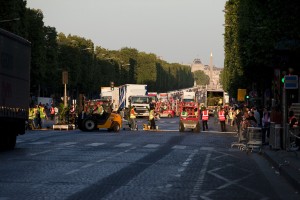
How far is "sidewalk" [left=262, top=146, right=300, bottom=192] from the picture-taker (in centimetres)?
1848

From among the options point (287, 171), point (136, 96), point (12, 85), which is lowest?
point (287, 171)

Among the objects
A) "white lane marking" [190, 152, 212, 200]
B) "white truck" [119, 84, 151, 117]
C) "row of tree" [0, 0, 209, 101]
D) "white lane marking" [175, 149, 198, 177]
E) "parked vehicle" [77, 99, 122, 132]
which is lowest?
"white lane marking" [190, 152, 212, 200]

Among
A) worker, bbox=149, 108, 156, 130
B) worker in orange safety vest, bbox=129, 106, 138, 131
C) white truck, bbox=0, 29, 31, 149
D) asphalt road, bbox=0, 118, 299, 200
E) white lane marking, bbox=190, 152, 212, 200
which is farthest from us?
worker, bbox=149, 108, 156, 130

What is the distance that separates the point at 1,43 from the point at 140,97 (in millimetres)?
65054

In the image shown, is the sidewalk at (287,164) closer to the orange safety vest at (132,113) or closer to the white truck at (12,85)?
the white truck at (12,85)

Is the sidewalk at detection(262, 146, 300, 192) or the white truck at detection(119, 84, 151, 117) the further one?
the white truck at detection(119, 84, 151, 117)

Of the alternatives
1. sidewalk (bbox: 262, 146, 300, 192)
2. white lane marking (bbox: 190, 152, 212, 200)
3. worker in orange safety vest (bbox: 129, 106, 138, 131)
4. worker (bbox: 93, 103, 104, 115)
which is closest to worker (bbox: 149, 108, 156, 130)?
worker in orange safety vest (bbox: 129, 106, 138, 131)

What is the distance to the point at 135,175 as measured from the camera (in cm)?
1961

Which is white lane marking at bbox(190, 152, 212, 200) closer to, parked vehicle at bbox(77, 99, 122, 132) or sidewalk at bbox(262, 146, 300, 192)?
sidewalk at bbox(262, 146, 300, 192)

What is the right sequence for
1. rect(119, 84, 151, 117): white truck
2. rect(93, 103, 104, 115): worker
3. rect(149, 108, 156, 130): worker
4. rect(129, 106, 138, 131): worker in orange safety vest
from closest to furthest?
rect(93, 103, 104, 115): worker
rect(129, 106, 138, 131): worker in orange safety vest
rect(149, 108, 156, 130): worker
rect(119, 84, 151, 117): white truck

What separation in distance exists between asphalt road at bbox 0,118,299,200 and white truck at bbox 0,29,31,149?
892 mm

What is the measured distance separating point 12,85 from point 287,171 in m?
12.3

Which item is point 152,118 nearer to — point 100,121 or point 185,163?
point 100,121

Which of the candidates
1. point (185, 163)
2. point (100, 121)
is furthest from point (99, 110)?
point (185, 163)
